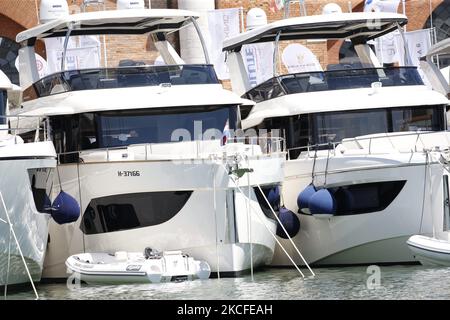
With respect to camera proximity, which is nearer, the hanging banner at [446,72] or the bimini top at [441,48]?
the bimini top at [441,48]

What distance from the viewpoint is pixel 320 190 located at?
59.8 feet

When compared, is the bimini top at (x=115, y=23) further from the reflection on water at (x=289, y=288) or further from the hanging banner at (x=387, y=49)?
the hanging banner at (x=387, y=49)

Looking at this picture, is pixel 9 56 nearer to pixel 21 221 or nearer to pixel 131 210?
pixel 131 210

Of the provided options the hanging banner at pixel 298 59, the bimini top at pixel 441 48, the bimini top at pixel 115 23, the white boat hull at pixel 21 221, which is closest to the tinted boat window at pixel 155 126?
the white boat hull at pixel 21 221

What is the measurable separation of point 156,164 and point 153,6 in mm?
16625

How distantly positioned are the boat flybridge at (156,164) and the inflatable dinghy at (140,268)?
26 cm

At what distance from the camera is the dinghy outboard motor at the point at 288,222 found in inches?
736

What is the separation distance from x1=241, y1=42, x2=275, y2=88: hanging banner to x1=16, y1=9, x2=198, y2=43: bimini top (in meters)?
6.56

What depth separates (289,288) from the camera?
15.9 meters

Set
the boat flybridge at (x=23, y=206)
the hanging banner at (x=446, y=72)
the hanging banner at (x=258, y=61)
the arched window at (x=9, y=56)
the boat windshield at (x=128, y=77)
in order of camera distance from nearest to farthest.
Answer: the boat flybridge at (x=23, y=206) → the boat windshield at (x=128, y=77) → the hanging banner at (x=446, y=72) → the hanging banner at (x=258, y=61) → the arched window at (x=9, y=56)

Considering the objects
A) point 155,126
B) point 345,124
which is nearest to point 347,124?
point 345,124

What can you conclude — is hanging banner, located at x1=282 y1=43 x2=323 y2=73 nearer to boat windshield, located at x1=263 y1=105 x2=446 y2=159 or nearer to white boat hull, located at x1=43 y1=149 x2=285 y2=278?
boat windshield, located at x1=263 y1=105 x2=446 y2=159
